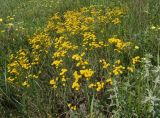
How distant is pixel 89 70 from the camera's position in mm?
3199

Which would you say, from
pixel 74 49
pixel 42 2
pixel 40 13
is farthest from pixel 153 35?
pixel 42 2

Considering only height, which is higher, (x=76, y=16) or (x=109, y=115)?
(x=76, y=16)

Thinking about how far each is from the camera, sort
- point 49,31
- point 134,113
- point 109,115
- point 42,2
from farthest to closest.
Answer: point 42,2, point 49,31, point 109,115, point 134,113

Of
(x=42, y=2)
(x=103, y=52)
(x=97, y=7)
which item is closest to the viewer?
(x=103, y=52)

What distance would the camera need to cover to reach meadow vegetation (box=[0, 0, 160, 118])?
300 cm

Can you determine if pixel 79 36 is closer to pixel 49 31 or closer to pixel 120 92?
pixel 49 31

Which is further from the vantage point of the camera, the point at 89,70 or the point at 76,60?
the point at 76,60

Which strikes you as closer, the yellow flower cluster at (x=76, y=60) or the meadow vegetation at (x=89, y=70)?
the meadow vegetation at (x=89, y=70)

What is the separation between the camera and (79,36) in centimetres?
474

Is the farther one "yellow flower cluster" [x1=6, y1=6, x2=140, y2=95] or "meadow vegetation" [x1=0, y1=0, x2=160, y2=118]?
"yellow flower cluster" [x1=6, y1=6, x2=140, y2=95]

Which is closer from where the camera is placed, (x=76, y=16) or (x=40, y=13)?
(x=76, y=16)

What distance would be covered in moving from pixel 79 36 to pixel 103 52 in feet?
2.45

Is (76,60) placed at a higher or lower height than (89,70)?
lower

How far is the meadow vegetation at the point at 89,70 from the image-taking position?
300 centimetres
